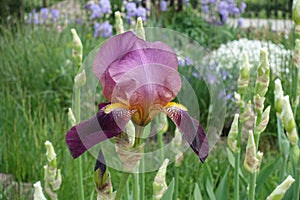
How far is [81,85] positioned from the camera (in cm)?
107

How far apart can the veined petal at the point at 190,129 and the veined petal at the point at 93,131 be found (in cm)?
8

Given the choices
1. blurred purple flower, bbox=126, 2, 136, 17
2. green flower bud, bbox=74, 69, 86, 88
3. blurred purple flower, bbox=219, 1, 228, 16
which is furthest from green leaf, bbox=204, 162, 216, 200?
blurred purple flower, bbox=219, 1, 228, 16

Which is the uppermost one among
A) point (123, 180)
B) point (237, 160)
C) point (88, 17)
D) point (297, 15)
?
point (297, 15)

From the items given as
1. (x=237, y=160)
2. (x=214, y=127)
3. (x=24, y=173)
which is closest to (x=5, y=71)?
(x=24, y=173)

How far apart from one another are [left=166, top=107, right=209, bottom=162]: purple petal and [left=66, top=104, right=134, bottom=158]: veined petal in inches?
3.1

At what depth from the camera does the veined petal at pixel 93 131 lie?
77cm

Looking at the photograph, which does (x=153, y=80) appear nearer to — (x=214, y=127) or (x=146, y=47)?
(x=146, y=47)

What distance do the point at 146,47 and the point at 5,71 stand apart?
324cm

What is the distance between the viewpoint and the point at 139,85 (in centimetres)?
81

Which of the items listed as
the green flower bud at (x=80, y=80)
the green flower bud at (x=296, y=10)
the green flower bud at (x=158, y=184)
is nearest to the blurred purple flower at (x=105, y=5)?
the green flower bud at (x=296, y=10)

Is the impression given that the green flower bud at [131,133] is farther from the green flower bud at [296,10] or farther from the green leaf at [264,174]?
the green leaf at [264,174]

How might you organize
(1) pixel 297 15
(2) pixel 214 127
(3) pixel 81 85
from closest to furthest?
(2) pixel 214 127
(3) pixel 81 85
(1) pixel 297 15

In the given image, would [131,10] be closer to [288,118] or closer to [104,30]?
[104,30]

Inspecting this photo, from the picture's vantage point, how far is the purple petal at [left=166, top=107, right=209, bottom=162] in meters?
0.81
